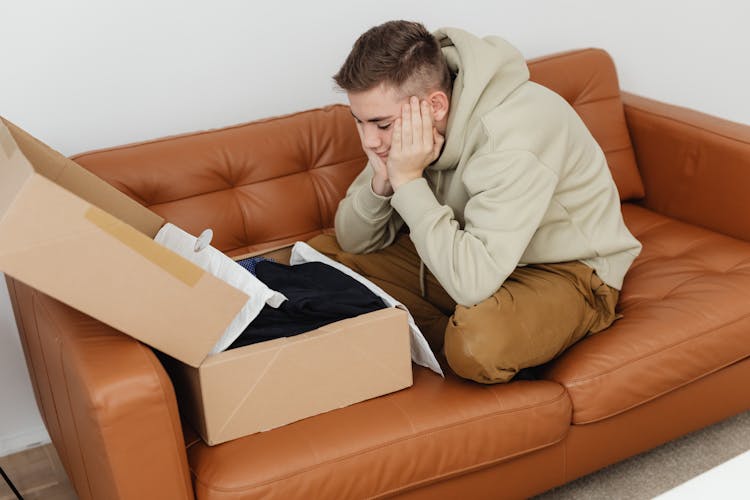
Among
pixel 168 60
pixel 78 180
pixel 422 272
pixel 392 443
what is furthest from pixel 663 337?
pixel 168 60

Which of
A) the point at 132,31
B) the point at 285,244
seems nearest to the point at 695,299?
the point at 285,244

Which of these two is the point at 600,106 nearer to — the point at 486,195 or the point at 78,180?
the point at 486,195

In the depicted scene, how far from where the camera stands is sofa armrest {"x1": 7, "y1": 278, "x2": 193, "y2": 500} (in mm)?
1498

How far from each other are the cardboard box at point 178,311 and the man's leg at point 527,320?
0.44ft

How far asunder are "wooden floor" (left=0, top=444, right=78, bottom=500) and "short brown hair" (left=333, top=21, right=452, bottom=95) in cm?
122

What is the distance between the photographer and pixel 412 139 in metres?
1.94

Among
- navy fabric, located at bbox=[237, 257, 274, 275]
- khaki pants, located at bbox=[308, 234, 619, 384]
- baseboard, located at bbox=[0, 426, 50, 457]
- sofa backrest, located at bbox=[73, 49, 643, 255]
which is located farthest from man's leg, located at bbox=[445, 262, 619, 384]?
baseboard, located at bbox=[0, 426, 50, 457]

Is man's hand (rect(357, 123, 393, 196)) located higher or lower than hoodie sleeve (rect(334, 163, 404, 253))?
higher

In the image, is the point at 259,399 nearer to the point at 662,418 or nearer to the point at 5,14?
the point at 662,418

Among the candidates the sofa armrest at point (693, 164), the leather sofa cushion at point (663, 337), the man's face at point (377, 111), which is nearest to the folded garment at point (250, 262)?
the man's face at point (377, 111)

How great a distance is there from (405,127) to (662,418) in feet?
2.82

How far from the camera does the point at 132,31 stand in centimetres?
230

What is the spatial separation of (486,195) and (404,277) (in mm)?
407

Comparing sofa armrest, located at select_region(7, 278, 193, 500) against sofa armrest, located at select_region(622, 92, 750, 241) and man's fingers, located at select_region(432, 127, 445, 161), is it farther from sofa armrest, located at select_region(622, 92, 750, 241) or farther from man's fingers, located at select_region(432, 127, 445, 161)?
sofa armrest, located at select_region(622, 92, 750, 241)
